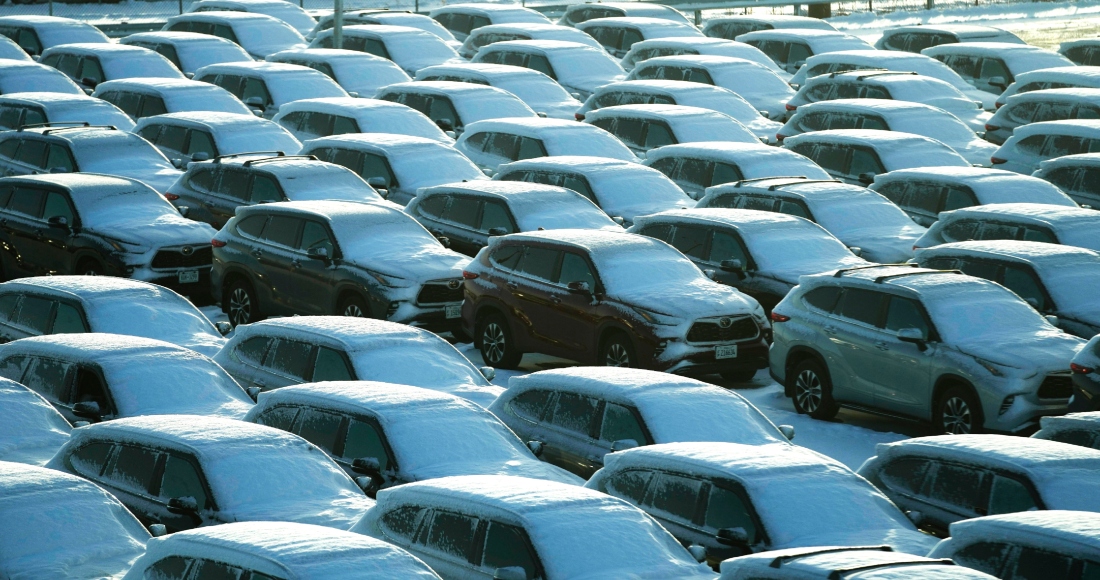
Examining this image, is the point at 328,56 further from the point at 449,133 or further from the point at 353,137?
the point at 353,137

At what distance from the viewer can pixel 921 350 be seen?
14.6 metres

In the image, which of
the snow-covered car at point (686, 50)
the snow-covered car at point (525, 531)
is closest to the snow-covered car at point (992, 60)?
the snow-covered car at point (686, 50)

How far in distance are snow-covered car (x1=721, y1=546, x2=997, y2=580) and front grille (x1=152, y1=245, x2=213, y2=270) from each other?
35.9ft

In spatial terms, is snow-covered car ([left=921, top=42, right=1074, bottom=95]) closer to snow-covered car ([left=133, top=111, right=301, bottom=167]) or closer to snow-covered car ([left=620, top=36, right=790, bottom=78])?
snow-covered car ([left=620, top=36, right=790, bottom=78])

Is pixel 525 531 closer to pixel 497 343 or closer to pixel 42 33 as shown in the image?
pixel 497 343

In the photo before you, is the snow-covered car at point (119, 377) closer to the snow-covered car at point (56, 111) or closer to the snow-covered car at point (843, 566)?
the snow-covered car at point (843, 566)

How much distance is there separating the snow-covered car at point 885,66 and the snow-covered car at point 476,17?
790 cm

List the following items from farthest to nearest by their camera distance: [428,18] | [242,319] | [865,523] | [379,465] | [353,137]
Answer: [428,18] < [353,137] < [242,319] < [379,465] < [865,523]

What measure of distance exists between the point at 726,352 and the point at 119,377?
602 centimetres

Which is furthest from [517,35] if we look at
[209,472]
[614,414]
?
[209,472]

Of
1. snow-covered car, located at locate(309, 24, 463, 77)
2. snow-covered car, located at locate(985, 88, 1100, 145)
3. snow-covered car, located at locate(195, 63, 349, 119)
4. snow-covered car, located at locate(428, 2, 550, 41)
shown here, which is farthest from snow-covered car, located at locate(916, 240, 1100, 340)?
snow-covered car, located at locate(428, 2, 550, 41)

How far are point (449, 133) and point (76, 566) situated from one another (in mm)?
16744

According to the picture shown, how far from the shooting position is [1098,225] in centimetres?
1870

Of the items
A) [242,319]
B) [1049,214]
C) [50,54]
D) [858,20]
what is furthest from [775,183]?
[858,20]
